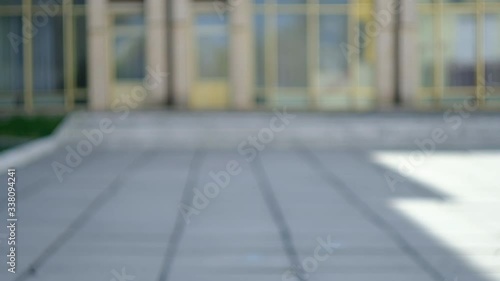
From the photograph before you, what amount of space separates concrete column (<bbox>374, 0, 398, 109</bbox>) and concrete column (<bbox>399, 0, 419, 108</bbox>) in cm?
30

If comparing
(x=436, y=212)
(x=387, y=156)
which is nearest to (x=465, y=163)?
(x=387, y=156)

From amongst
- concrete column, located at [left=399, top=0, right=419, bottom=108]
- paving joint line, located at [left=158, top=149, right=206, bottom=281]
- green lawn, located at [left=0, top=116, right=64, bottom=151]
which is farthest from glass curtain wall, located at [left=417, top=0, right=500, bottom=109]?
paving joint line, located at [left=158, top=149, right=206, bottom=281]

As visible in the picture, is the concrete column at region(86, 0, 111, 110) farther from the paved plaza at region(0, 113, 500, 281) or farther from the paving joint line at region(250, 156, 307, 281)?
the paving joint line at region(250, 156, 307, 281)

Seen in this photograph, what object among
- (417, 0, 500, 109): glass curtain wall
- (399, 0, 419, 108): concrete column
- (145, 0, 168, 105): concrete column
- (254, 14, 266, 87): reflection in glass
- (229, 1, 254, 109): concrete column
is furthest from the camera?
(254, 14, 266, 87): reflection in glass

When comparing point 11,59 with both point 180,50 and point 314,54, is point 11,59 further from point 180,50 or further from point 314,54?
point 314,54

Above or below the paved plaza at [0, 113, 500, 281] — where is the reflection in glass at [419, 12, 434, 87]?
above

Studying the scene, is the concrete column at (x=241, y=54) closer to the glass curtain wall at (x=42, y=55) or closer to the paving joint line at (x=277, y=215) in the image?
the glass curtain wall at (x=42, y=55)

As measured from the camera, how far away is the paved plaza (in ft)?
26.0

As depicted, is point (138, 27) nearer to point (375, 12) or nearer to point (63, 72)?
point (63, 72)

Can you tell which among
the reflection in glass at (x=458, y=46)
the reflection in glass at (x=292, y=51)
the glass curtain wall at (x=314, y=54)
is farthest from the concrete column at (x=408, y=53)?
the reflection in glass at (x=292, y=51)

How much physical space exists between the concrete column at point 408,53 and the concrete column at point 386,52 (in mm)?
298

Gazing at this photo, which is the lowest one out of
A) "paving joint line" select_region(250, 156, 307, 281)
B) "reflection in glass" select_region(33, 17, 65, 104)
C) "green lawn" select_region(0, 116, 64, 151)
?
"green lawn" select_region(0, 116, 64, 151)

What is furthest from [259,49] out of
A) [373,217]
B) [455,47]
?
[373,217]

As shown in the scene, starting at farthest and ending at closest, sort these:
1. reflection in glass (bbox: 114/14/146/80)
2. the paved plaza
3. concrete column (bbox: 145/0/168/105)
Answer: reflection in glass (bbox: 114/14/146/80) < concrete column (bbox: 145/0/168/105) < the paved plaza
